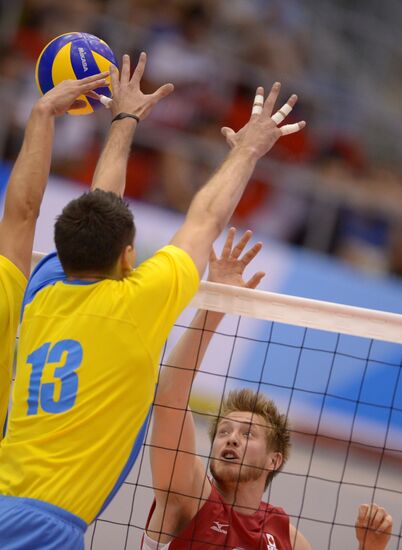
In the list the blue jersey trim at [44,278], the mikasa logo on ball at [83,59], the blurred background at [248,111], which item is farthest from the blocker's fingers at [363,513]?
the blurred background at [248,111]

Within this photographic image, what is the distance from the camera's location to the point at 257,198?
34.9 ft

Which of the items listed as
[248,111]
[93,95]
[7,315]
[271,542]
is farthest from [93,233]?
[248,111]

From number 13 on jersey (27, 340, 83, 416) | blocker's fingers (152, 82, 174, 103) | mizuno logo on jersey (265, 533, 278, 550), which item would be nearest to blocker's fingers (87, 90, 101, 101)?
blocker's fingers (152, 82, 174, 103)

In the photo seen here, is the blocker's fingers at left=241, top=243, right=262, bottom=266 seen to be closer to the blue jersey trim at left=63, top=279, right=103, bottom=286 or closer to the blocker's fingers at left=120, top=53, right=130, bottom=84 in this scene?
the blocker's fingers at left=120, top=53, right=130, bottom=84

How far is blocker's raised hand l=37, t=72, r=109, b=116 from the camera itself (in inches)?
142

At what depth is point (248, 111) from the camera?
1080cm

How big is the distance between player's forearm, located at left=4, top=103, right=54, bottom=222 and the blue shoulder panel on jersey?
35cm

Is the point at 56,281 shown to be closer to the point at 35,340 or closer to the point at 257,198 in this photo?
the point at 35,340

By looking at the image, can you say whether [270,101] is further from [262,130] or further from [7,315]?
[7,315]

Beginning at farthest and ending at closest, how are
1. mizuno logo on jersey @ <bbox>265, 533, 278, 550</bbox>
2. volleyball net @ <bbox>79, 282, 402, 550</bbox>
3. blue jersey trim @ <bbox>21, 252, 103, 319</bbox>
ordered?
volleyball net @ <bbox>79, 282, 402, 550</bbox>
mizuno logo on jersey @ <bbox>265, 533, 278, 550</bbox>
blue jersey trim @ <bbox>21, 252, 103, 319</bbox>

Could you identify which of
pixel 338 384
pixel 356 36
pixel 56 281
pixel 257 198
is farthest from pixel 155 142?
pixel 56 281

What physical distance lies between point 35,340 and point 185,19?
878cm

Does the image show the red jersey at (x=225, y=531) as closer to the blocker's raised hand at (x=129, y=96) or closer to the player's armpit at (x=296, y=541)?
the player's armpit at (x=296, y=541)

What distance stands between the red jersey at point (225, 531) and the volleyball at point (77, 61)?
1780 millimetres
